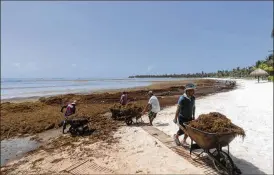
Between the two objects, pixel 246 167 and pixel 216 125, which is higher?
pixel 216 125

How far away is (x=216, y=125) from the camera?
7.31 metres

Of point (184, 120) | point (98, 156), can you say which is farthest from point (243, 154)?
point (98, 156)

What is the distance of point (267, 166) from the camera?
7.65 m

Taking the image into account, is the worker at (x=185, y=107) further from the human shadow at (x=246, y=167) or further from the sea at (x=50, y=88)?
the sea at (x=50, y=88)

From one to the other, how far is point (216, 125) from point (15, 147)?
10.3m

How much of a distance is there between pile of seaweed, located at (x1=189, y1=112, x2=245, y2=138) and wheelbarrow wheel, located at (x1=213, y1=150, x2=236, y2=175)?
620 millimetres

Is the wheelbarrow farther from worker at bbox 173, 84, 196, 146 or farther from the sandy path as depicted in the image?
worker at bbox 173, 84, 196, 146

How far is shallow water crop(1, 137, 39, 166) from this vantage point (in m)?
12.3

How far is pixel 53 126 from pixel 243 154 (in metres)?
11.9

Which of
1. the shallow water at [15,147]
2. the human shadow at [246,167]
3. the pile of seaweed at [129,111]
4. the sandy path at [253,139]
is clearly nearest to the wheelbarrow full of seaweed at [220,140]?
the human shadow at [246,167]

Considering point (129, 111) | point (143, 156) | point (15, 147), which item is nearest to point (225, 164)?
point (143, 156)

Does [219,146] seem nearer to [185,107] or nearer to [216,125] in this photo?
[216,125]

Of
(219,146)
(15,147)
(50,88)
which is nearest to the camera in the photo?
(219,146)

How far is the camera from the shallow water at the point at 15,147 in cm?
1228
